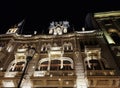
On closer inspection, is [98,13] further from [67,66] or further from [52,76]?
[52,76]

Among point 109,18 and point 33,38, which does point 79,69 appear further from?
point 109,18

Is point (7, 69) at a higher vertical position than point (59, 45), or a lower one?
lower

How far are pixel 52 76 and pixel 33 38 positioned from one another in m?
11.8

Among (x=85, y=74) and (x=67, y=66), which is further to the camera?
(x=67, y=66)

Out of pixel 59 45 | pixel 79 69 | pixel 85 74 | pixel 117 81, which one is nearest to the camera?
pixel 117 81

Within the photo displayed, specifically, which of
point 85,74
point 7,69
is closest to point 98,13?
point 85,74

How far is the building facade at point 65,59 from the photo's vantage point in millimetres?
19672

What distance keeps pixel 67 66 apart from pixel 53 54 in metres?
3.24

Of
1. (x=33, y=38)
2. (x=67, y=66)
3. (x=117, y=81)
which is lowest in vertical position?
(x=117, y=81)

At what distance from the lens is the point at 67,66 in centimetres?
2294

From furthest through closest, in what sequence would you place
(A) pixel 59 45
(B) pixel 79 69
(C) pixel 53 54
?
(A) pixel 59 45 → (C) pixel 53 54 → (B) pixel 79 69

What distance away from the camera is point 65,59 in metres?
24.4

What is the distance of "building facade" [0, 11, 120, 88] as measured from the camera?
19672mm

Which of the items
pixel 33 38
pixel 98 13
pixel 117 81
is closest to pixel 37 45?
pixel 33 38
